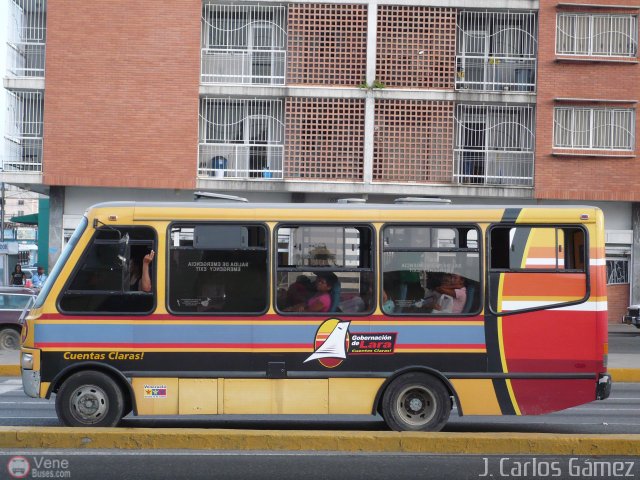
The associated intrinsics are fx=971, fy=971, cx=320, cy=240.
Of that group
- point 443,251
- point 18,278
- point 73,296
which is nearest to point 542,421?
point 443,251

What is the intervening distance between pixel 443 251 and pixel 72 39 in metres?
22.0

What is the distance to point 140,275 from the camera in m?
10.7

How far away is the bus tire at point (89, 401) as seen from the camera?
34.4ft

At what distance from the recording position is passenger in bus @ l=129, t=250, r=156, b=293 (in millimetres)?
10688

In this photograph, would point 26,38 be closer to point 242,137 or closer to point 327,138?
point 242,137

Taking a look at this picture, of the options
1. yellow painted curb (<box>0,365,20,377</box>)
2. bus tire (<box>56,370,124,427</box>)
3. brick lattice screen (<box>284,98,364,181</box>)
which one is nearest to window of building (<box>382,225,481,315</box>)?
bus tire (<box>56,370,124,427</box>)

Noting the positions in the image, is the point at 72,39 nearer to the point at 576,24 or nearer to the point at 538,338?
the point at 576,24

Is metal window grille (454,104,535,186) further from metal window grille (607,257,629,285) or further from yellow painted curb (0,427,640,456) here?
yellow painted curb (0,427,640,456)

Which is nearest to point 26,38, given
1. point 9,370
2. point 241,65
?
point 241,65

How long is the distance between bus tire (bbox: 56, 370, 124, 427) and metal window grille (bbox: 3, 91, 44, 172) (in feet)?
70.7

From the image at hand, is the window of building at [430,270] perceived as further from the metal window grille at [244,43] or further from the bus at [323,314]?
the metal window grille at [244,43]

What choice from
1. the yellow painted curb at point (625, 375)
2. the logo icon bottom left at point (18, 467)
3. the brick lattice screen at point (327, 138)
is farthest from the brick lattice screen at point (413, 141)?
the logo icon bottom left at point (18, 467)

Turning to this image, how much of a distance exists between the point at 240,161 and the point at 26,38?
26.0 ft

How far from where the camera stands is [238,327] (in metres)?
10.6
